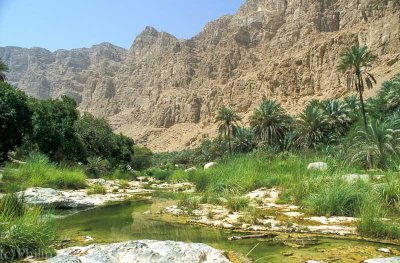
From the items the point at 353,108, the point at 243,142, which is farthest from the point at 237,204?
the point at 243,142

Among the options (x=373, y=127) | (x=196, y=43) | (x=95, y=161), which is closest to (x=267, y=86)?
(x=196, y=43)

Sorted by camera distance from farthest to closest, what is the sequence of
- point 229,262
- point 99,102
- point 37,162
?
point 99,102 → point 37,162 → point 229,262

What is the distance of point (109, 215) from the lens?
43.6 ft

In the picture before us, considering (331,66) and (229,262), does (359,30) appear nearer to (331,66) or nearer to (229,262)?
(331,66)

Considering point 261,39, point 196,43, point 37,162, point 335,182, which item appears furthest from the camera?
point 196,43

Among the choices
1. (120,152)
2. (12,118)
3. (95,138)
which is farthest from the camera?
(120,152)

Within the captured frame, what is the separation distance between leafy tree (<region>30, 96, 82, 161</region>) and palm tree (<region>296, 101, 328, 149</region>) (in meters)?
27.1

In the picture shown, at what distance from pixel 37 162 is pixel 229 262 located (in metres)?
16.1

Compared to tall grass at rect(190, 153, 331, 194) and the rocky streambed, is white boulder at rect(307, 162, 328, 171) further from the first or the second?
the rocky streambed

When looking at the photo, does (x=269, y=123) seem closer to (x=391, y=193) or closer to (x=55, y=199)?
(x=55, y=199)

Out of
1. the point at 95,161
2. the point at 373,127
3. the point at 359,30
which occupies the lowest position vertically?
the point at 95,161

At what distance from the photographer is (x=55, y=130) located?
36.9 meters

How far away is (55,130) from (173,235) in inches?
1214

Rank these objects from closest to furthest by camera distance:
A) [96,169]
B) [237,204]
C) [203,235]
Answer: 1. [203,235]
2. [237,204]
3. [96,169]
